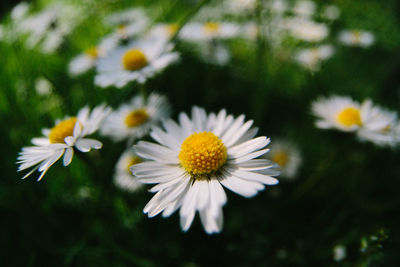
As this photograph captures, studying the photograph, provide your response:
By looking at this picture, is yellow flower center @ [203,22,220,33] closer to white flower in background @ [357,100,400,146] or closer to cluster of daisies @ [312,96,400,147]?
cluster of daisies @ [312,96,400,147]

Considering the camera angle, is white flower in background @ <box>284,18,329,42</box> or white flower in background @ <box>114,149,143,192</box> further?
white flower in background @ <box>284,18,329,42</box>

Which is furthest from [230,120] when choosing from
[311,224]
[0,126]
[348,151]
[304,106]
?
[0,126]

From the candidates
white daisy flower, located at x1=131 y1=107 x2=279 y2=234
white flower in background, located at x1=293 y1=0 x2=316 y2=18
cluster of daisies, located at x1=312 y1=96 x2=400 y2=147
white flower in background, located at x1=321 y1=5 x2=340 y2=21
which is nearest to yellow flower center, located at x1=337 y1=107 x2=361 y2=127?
cluster of daisies, located at x1=312 y1=96 x2=400 y2=147

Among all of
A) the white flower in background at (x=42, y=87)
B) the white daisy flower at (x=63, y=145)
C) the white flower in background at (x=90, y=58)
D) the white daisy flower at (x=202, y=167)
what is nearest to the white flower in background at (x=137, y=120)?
the white daisy flower at (x=63, y=145)

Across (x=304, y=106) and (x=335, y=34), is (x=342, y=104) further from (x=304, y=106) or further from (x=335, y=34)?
(x=335, y=34)

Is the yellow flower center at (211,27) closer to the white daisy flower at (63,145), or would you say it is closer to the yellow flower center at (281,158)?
the yellow flower center at (281,158)

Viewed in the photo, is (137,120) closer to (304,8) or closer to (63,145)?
(63,145)

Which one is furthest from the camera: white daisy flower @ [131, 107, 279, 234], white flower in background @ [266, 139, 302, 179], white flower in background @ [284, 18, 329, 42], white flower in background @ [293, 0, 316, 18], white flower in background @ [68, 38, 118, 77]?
white flower in background @ [293, 0, 316, 18]
